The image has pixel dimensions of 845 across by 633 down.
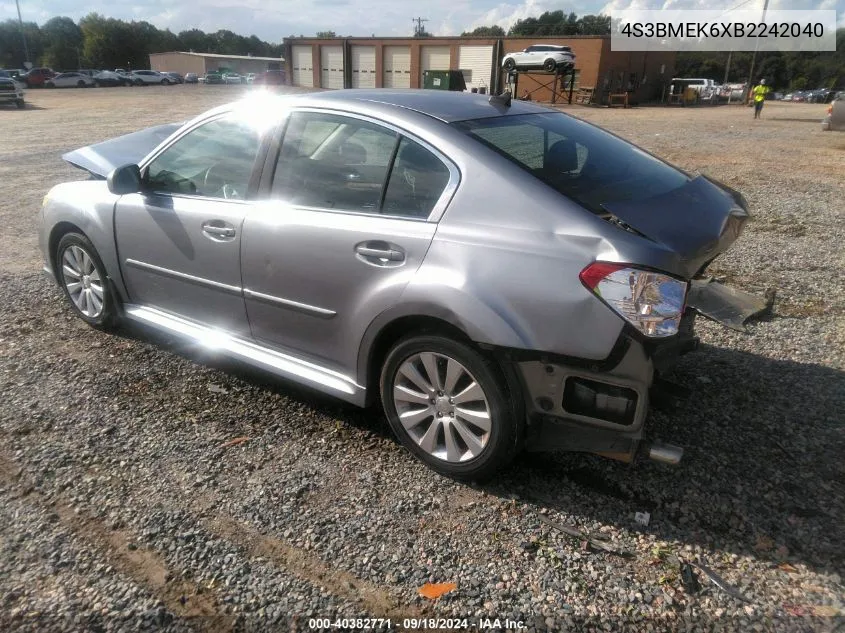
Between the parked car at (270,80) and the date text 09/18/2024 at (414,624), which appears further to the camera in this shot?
the parked car at (270,80)

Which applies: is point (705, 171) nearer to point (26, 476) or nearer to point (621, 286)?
point (621, 286)

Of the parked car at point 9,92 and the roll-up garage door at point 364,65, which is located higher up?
the roll-up garage door at point 364,65

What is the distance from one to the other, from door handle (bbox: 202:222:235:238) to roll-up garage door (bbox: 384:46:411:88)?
157 ft

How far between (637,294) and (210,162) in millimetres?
2564

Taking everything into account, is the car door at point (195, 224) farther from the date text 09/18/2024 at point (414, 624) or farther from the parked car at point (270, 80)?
the parked car at point (270, 80)

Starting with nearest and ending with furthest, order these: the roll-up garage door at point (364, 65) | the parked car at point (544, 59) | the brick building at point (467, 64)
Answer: the parked car at point (544, 59), the brick building at point (467, 64), the roll-up garage door at point (364, 65)

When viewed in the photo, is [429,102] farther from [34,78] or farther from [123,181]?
[34,78]

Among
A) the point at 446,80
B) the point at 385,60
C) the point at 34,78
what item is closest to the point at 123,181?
the point at 446,80

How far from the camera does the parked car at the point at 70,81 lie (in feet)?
181

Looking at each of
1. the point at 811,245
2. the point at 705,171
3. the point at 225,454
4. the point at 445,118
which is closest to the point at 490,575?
the point at 225,454

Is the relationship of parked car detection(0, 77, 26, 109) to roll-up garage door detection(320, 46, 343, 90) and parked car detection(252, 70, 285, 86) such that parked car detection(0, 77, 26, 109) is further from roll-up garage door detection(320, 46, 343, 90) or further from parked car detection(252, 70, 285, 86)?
roll-up garage door detection(320, 46, 343, 90)

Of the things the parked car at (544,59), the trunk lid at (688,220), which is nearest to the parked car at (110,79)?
the parked car at (544,59)

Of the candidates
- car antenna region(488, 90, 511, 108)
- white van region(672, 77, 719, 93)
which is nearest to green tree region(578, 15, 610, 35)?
white van region(672, 77, 719, 93)

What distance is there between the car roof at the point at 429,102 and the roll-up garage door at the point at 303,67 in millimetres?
55537
